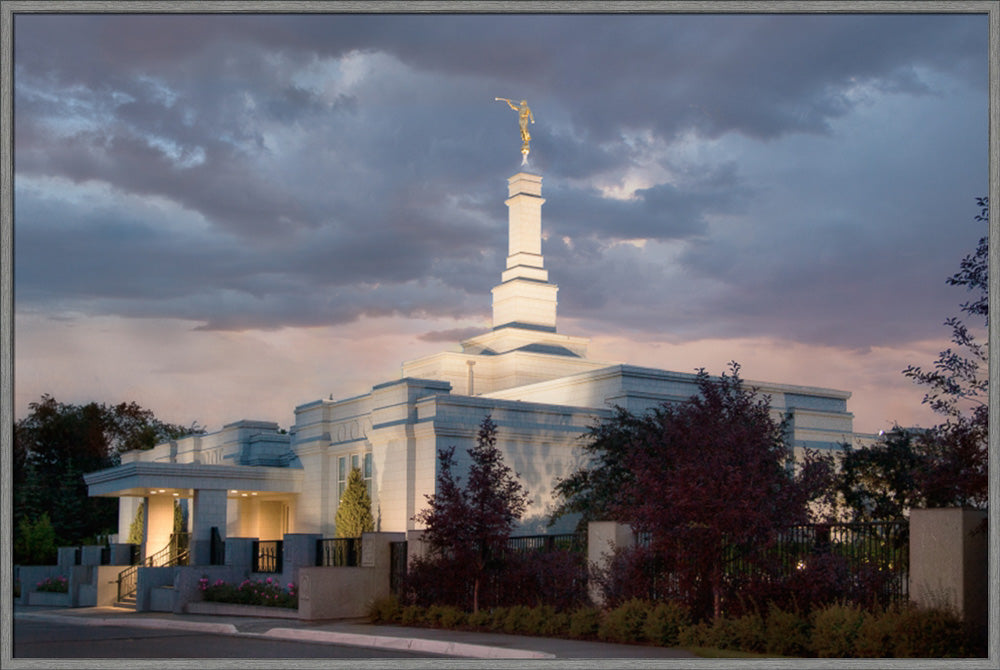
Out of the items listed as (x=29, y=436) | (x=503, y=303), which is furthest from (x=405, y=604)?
(x=29, y=436)

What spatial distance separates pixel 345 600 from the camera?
24.3m

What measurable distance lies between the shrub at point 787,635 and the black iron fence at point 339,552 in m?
12.4

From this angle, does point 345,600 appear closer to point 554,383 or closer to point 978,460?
point 978,460

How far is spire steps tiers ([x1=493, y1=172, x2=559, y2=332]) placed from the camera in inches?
1863

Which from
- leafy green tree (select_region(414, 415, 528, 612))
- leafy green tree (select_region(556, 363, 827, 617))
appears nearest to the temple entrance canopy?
leafy green tree (select_region(414, 415, 528, 612))

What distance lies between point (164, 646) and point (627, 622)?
25.2 feet

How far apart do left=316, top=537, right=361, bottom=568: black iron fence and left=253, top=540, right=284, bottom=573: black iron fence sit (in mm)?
1553

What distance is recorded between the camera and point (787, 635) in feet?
52.4

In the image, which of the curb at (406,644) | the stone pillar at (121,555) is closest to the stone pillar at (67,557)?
the stone pillar at (121,555)

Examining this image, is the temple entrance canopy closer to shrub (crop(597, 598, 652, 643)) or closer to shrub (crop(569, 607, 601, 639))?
shrub (crop(569, 607, 601, 639))

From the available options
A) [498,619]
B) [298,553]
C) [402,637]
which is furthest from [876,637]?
[298,553]

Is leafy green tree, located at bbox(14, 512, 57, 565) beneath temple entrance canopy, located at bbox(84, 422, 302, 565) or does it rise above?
beneath

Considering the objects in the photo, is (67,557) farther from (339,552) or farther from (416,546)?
(416,546)

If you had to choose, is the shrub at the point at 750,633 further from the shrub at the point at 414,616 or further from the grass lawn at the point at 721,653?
the shrub at the point at 414,616
